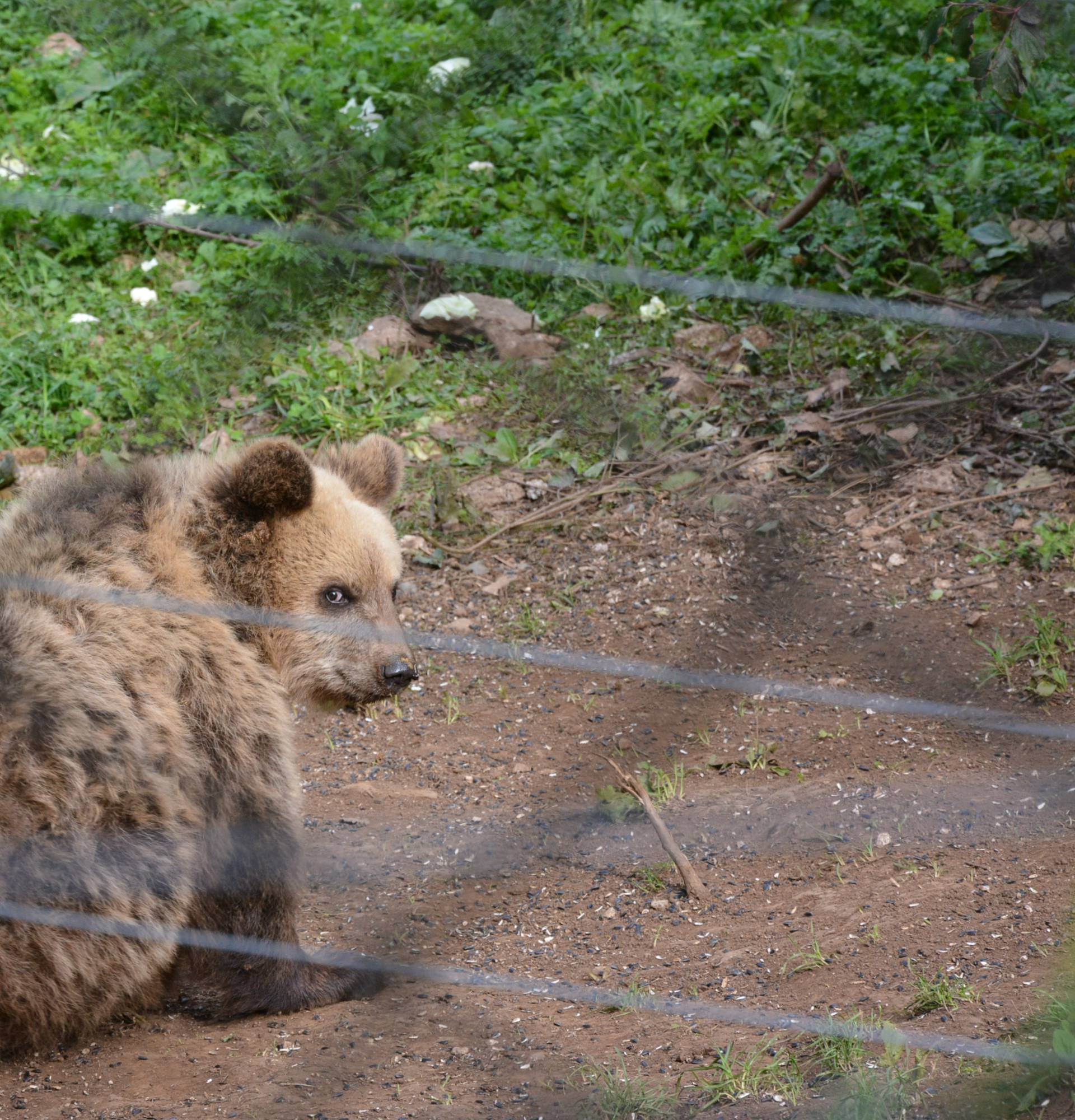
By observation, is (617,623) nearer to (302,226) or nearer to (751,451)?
(751,451)

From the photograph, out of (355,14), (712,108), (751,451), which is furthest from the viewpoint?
(355,14)

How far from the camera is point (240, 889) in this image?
3307mm

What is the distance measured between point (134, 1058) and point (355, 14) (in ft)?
21.3

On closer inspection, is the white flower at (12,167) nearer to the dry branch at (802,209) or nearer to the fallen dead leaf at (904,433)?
the dry branch at (802,209)

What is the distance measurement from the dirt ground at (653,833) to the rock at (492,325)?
102 cm

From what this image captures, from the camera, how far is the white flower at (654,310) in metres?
6.37

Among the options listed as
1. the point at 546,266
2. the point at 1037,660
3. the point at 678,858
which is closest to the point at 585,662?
the point at 678,858

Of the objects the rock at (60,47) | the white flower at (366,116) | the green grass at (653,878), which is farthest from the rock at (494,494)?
the rock at (60,47)

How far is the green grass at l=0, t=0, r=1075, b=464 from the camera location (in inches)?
237

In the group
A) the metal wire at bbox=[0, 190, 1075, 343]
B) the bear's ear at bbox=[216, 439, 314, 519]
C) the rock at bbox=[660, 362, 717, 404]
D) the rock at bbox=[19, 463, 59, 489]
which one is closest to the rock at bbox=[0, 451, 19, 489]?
the rock at bbox=[19, 463, 59, 489]

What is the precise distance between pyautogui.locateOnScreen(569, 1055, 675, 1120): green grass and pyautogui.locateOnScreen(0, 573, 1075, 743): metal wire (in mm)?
935

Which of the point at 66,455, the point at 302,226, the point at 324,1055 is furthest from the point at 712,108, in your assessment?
the point at 324,1055

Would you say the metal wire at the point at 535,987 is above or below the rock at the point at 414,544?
above

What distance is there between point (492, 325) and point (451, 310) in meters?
0.21
